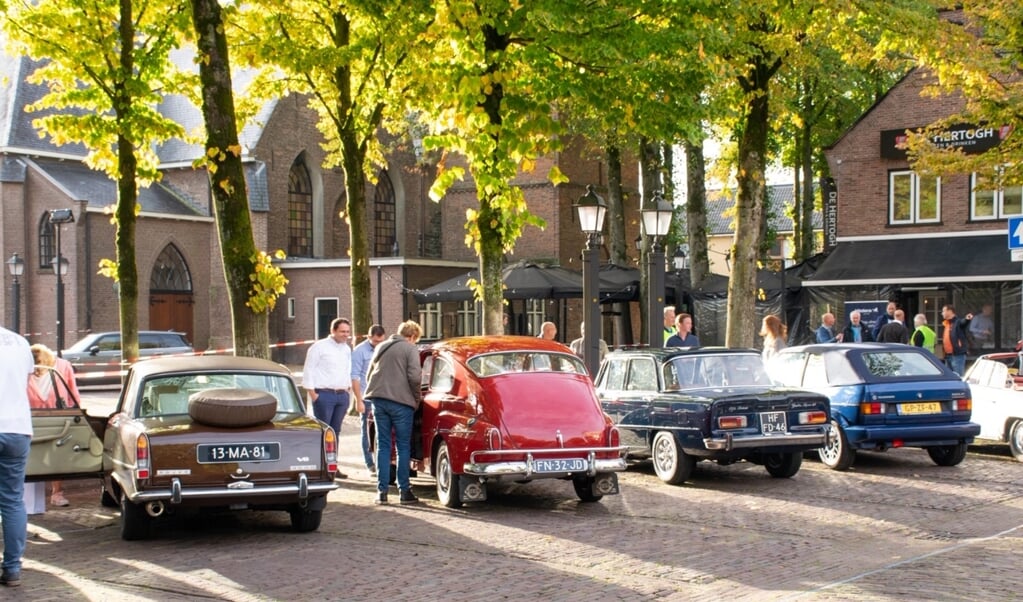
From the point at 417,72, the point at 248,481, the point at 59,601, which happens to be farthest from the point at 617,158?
the point at 59,601

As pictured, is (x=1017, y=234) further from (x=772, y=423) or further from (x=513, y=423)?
(x=513, y=423)

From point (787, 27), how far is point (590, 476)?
9.99 m

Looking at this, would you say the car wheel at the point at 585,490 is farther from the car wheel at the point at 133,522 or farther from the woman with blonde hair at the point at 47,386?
the woman with blonde hair at the point at 47,386

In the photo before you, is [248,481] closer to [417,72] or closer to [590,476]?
[590,476]

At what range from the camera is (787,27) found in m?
19.2

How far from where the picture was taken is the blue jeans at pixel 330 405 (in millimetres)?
14907

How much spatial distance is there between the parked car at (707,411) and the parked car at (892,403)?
3.10 ft

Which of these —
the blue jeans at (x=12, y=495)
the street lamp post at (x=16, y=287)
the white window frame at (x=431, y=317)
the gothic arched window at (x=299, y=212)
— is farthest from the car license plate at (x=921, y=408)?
the gothic arched window at (x=299, y=212)

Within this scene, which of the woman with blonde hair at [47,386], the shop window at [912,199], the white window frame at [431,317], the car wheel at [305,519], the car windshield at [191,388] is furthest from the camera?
the white window frame at [431,317]

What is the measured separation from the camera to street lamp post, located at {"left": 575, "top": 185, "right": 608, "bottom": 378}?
18656 millimetres

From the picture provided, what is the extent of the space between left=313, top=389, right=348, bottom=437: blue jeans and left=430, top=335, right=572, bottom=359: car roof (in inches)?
87.9

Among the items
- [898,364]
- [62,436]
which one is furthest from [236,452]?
[898,364]

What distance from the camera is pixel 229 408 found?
10.4 meters

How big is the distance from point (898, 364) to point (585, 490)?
504cm
